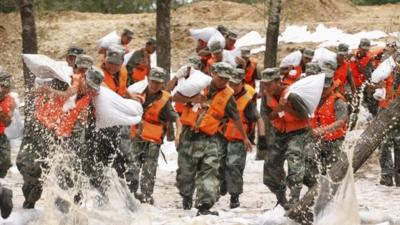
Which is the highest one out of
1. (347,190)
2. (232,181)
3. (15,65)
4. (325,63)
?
(325,63)

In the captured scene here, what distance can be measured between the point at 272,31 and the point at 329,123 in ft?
12.3

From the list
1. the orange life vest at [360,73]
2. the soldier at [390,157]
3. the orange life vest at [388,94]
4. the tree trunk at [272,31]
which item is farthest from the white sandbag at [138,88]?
the orange life vest at [360,73]

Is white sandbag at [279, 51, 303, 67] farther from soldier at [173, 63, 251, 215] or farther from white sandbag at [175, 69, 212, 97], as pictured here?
white sandbag at [175, 69, 212, 97]

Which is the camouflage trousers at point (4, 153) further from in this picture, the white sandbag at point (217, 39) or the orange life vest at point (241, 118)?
the white sandbag at point (217, 39)

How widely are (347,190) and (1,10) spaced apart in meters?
17.3

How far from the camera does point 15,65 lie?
19.7 meters

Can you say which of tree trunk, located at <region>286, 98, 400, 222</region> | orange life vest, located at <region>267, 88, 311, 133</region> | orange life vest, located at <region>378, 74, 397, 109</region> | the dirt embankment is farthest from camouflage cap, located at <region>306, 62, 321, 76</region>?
the dirt embankment

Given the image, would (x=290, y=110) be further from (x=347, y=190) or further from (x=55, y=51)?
(x=55, y=51)

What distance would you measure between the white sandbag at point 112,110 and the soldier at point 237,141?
1.51 meters

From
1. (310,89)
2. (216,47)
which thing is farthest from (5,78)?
(216,47)

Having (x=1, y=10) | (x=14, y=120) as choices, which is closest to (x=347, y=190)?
(x=14, y=120)

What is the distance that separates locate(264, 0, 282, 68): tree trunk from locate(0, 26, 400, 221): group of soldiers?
113 inches

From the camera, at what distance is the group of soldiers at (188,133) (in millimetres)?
7656

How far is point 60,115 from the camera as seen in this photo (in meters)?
7.60
